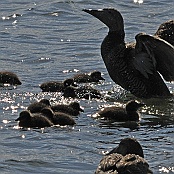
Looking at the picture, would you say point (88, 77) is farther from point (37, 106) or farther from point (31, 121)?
point (31, 121)

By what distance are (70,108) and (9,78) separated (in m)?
2.19

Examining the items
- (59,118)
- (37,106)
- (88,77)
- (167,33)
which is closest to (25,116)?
(59,118)

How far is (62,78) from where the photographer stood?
14.6 metres

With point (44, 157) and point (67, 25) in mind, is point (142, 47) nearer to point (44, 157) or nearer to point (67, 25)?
point (44, 157)

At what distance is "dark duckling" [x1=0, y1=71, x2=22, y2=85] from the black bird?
49.4 inches

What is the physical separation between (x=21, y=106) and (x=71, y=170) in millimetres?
3045

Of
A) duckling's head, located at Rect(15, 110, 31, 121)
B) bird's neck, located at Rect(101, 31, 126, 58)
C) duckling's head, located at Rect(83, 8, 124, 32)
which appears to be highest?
duckling's head, located at Rect(83, 8, 124, 32)

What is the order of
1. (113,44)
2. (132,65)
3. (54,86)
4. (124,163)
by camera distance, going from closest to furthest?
(124,163) < (54,86) < (132,65) < (113,44)

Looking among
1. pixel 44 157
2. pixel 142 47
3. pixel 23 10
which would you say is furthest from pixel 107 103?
pixel 23 10

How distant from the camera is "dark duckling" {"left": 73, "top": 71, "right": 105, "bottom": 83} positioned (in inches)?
558

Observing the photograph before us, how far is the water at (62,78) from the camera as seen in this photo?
387 inches

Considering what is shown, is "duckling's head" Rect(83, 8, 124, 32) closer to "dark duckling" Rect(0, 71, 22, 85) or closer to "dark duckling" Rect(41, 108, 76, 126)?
"dark duckling" Rect(0, 71, 22, 85)

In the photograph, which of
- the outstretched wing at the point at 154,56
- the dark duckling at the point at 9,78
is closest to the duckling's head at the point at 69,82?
the dark duckling at the point at 9,78

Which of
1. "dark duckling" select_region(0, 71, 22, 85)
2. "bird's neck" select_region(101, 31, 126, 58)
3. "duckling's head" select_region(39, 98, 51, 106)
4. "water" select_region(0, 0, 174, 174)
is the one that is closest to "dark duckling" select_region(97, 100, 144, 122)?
"water" select_region(0, 0, 174, 174)
